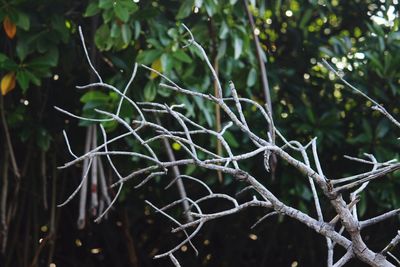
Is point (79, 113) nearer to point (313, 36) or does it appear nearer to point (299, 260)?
point (313, 36)

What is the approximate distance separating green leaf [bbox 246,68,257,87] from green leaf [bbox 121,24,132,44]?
49cm

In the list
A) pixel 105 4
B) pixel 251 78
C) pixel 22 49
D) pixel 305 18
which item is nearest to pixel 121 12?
pixel 105 4

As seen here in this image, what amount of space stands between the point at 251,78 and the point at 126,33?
0.52 m

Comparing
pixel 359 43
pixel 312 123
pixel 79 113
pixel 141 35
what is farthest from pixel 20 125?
pixel 359 43

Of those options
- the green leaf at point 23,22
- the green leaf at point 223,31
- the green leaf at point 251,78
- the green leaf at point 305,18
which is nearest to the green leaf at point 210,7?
the green leaf at point 223,31

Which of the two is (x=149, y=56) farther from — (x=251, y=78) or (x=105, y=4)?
(x=251, y=78)

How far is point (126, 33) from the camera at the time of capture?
2.29 metres

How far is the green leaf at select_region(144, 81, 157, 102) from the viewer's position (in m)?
2.37

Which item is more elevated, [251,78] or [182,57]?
[182,57]

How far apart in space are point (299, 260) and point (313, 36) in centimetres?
99

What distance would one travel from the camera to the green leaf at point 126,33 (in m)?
2.28

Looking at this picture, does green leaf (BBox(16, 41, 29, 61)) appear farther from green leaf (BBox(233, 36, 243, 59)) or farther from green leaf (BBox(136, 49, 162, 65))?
green leaf (BBox(233, 36, 243, 59))

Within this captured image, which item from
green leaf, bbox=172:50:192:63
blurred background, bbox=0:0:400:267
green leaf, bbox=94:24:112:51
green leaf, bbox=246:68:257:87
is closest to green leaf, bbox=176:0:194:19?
blurred background, bbox=0:0:400:267

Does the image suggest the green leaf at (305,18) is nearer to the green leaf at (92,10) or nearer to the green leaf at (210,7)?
the green leaf at (210,7)
